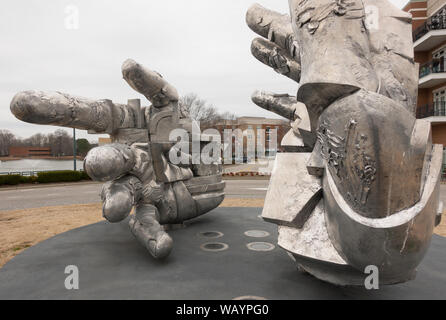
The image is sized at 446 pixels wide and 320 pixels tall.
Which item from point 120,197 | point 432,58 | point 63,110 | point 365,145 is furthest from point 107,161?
point 432,58

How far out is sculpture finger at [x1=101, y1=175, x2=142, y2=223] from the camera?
3.09 m

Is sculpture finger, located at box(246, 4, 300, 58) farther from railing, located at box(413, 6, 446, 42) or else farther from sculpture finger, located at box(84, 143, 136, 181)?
railing, located at box(413, 6, 446, 42)

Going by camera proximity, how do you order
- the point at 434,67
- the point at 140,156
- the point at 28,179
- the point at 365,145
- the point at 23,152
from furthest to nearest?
the point at 434,67
the point at 28,179
the point at 23,152
the point at 140,156
the point at 365,145

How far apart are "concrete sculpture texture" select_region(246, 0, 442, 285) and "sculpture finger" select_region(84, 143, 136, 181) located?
6.51 feet

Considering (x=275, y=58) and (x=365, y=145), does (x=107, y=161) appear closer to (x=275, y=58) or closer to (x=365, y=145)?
(x=275, y=58)

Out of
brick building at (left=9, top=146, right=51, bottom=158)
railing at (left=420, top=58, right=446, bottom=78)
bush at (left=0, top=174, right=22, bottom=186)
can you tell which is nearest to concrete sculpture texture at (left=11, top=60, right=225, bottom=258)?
brick building at (left=9, top=146, right=51, bottom=158)

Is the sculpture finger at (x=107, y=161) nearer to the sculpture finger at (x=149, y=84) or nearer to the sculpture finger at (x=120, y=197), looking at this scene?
the sculpture finger at (x=120, y=197)

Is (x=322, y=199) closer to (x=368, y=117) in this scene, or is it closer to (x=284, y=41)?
(x=368, y=117)

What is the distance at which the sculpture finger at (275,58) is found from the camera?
3.06 meters

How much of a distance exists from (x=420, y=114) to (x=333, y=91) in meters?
19.7

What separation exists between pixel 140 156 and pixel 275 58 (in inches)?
77.2

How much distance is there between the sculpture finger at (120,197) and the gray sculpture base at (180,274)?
511 mm

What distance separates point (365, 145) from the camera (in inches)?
62.1

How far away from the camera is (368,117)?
61.6 inches
